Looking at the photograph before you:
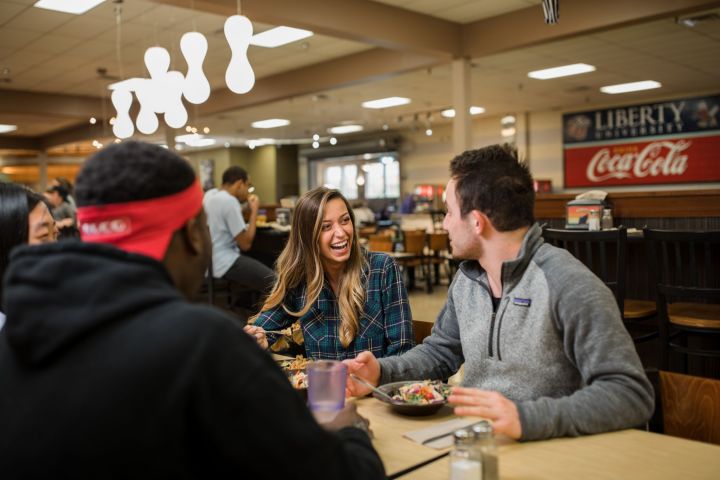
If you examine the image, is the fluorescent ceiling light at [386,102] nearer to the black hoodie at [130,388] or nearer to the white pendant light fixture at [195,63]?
the white pendant light fixture at [195,63]

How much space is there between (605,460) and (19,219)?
2.03 m

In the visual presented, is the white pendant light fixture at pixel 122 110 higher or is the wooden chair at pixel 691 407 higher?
the white pendant light fixture at pixel 122 110

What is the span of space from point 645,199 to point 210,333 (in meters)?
4.74

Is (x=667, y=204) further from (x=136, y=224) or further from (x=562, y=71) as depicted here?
(x=562, y=71)

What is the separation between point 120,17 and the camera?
268 inches

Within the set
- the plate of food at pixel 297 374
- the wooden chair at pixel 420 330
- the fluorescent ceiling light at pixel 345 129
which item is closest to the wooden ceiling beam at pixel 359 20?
the wooden chair at pixel 420 330

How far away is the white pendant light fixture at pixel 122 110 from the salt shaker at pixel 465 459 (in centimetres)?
521

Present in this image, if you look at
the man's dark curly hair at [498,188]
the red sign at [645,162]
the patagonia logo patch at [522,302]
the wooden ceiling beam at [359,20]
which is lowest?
the patagonia logo patch at [522,302]

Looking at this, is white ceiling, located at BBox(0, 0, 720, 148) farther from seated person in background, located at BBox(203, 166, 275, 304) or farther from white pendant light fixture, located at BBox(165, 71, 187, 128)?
seated person in background, located at BBox(203, 166, 275, 304)

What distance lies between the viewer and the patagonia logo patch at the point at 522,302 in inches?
64.8

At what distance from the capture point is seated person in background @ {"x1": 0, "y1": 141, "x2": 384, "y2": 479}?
798 millimetres

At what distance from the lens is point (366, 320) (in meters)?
2.50

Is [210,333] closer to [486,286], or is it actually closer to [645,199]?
[486,286]

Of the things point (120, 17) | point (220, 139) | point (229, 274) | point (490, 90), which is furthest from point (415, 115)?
point (229, 274)
